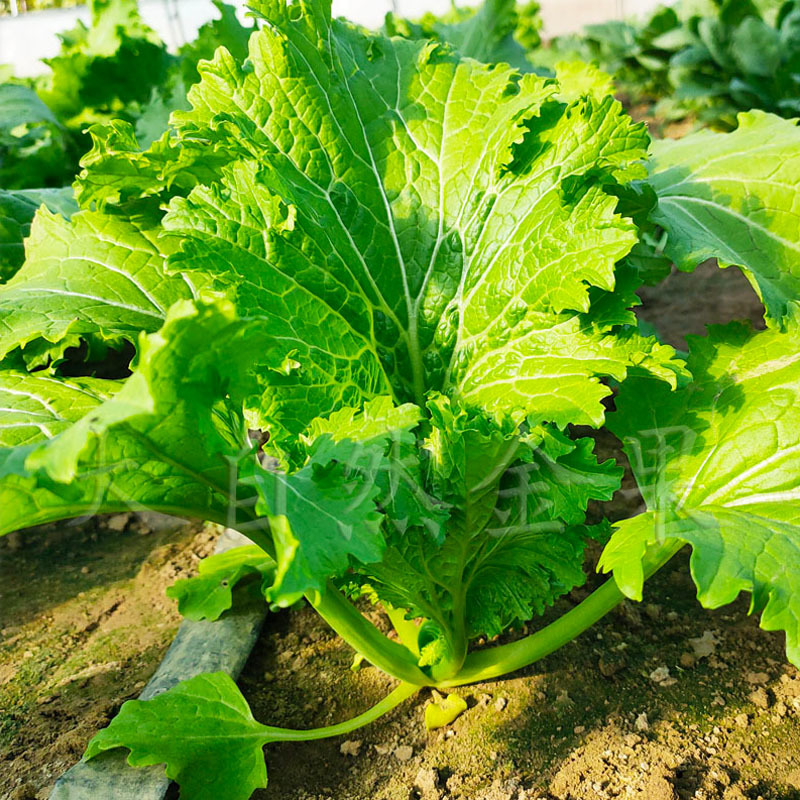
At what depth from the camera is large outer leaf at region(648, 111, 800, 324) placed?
89.5 inches

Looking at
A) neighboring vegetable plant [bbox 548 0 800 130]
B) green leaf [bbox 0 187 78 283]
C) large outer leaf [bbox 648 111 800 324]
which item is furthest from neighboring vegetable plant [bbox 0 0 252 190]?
neighboring vegetable plant [bbox 548 0 800 130]

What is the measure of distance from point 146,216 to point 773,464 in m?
1.88

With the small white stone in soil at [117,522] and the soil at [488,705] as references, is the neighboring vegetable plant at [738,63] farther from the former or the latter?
the small white stone in soil at [117,522]

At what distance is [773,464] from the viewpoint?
216cm

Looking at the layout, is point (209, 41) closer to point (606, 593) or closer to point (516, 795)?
point (606, 593)

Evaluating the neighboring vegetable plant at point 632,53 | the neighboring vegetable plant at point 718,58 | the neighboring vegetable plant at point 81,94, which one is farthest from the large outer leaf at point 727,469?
the neighboring vegetable plant at point 632,53

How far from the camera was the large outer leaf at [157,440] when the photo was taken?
4.77 feet

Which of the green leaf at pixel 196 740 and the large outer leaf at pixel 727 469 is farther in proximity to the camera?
the green leaf at pixel 196 740

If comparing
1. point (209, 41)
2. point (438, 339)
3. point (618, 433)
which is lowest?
point (618, 433)

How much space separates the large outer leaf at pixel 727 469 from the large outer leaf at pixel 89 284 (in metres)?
1.38

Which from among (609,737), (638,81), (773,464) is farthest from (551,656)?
(638,81)

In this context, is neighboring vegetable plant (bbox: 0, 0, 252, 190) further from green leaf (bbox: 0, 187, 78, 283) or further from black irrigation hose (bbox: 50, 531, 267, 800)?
black irrigation hose (bbox: 50, 531, 267, 800)

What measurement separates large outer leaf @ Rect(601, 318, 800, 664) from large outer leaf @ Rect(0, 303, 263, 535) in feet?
3.04

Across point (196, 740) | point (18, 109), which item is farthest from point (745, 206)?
point (18, 109)
